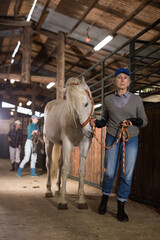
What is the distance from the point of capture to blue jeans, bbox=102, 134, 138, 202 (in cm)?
282

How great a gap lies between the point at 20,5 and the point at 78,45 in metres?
2.48

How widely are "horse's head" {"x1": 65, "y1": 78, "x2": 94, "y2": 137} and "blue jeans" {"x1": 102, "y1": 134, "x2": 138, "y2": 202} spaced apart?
0.30m

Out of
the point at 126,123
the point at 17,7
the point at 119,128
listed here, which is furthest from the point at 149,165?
the point at 17,7

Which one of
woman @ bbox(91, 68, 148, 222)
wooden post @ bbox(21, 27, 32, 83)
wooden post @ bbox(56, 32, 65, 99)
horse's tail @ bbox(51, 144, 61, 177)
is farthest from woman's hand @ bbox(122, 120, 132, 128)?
wooden post @ bbox(21, 27, 32, 83)

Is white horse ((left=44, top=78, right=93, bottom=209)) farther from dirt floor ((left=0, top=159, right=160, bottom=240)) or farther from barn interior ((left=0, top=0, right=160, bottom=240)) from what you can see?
barn interior ((left=0, top=0, right=160, bottom=240))

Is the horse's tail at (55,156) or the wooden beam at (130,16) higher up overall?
the wooden beam at (130,16)

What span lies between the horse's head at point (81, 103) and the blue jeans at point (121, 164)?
30cm

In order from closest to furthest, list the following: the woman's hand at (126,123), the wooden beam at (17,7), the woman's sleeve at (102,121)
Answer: the woman's hand at (126,123) < the woman's sleeve at (102,121) < the wooden beam at (17,7)

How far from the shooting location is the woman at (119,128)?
282cm

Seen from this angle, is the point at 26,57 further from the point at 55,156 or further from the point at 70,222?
the point at 70,222

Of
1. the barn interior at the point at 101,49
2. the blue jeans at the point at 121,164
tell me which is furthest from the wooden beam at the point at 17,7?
the blue jeans at the point at 121,164

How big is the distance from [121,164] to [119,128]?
1.33 ft

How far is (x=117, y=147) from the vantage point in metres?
2.94

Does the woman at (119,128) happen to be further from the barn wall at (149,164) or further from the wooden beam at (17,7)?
the wooden beam at (17,7)
